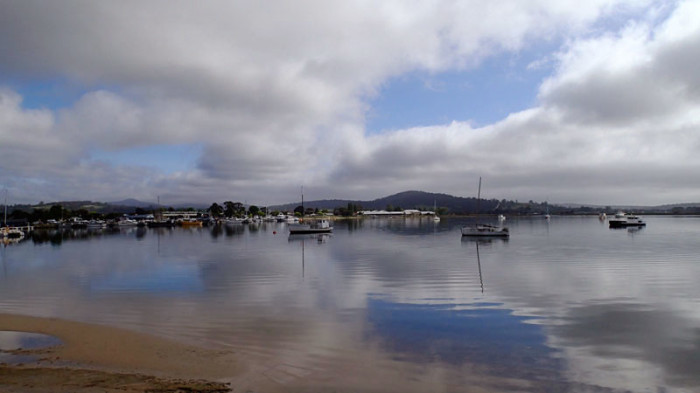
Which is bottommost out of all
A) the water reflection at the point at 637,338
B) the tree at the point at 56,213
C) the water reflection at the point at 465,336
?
the water reflection at the point at 637,338

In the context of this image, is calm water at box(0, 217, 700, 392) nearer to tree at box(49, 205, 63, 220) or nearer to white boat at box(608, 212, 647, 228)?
white boat at box(608, 212, 647, 228)

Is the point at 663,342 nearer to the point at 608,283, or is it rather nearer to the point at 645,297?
the point at 645,297

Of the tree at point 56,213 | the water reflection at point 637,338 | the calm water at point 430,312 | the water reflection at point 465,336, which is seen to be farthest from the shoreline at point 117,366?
the tree at point 56,213

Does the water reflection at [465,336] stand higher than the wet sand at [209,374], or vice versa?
the wet sand at [209,374]

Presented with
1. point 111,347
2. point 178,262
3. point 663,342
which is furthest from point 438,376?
point 178,262

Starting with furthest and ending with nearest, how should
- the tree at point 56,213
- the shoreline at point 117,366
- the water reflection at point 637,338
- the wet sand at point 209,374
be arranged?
the tree at point 56,213
the water reflection at point 637,338
the wet sand at point 209,374
the shoreline at point 117,366

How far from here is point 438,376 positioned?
393 inches

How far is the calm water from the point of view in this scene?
1098 centimetres

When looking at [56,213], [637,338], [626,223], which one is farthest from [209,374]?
[56,213]

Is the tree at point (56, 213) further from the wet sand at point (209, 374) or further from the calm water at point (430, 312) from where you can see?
the wet sand at point (209, 374)

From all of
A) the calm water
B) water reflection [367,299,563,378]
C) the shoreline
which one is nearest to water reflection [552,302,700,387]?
the calm water

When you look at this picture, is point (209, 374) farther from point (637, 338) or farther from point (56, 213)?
point (56, 213)

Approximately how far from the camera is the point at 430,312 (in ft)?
54.3

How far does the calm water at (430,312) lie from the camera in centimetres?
1098
